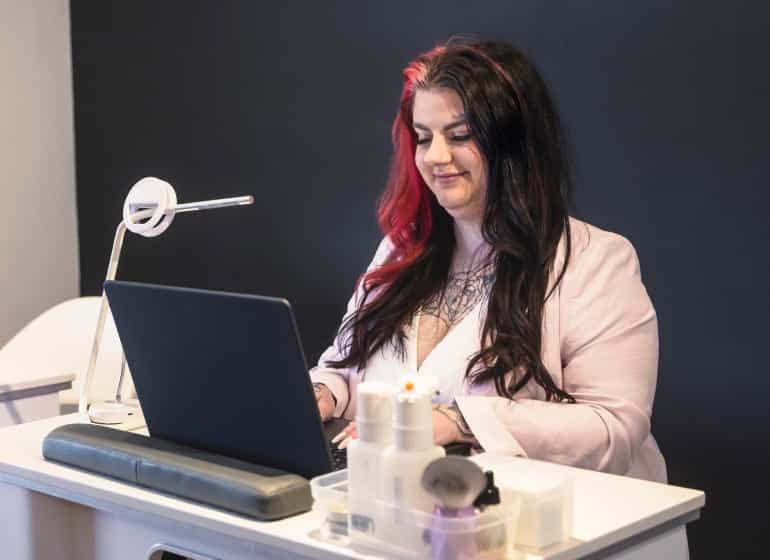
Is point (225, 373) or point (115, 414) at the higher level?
point (225, 373)

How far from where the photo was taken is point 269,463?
1382mm

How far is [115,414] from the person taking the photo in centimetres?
181

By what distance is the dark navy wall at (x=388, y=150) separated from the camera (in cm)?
237

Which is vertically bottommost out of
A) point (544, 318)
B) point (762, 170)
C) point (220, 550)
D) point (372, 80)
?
point (220, 550)

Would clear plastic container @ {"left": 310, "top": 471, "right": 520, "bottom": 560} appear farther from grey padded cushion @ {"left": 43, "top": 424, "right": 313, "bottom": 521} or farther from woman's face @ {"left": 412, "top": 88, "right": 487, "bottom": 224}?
woman's face @ {"left": 412, "top": 88, "right": 487, "bottom": 224}

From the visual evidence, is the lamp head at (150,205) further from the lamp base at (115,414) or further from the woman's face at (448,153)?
the woman's face at (448,153)

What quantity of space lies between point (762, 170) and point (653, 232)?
27cm

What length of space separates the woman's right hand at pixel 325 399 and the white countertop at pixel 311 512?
19.5 inches

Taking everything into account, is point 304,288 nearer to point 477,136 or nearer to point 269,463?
point 477,136

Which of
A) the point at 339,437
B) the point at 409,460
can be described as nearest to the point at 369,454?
the point at 409,460

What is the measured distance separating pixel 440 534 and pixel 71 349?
2.10 m

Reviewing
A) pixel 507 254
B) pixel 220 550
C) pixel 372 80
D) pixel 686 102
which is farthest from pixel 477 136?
pixel 372 80

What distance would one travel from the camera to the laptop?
1289 mm

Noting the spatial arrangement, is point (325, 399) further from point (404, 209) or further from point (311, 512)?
point (311, 512)
